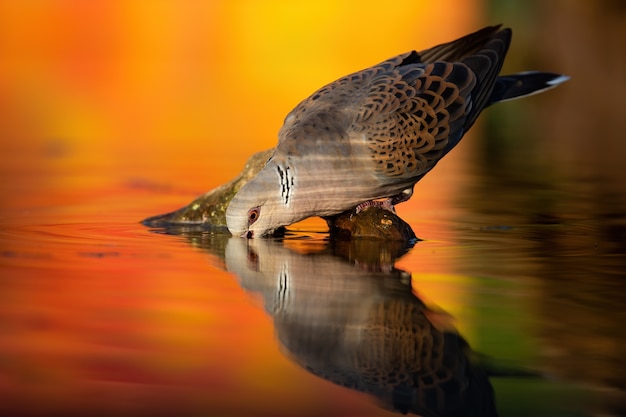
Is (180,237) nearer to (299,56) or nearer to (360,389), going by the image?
(360,389)

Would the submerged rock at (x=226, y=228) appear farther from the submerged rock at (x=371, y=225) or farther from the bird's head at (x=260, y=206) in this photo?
the bird's head at (x=260, y=206)

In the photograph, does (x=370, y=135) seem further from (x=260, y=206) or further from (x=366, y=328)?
(x=366, y=328)

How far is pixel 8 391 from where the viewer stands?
3.78 metres

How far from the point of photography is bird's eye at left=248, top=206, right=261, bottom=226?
712cm

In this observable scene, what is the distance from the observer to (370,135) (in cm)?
745

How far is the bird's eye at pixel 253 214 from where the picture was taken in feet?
23.4

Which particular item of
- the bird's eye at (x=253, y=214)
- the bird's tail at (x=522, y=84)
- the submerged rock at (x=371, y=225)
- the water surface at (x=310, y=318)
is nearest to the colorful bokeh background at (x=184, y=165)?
the water surface at (x=310, y=318)

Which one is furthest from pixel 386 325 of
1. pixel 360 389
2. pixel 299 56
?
pixel 299 56

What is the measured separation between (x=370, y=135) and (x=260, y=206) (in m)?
0.85

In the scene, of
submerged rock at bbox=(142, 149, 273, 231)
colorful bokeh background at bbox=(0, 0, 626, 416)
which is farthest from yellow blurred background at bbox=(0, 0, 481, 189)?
submerged rock at bbox=(142, 149, 273, 231)

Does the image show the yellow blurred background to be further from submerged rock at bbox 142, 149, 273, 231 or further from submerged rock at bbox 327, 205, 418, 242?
submerged rock at bbox 327, 205, 418, 242

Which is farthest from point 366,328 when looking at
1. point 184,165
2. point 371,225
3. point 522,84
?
point 184,165

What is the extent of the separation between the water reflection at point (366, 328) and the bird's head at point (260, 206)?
295 mm

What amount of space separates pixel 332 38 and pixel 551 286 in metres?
20.3
